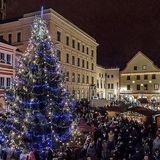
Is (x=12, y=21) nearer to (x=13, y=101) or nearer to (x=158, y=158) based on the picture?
(x=13, y=101)


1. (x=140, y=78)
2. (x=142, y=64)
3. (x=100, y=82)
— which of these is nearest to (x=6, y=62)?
(x=100, y=82)

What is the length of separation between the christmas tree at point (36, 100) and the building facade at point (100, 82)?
53645mm

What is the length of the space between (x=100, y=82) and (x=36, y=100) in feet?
187

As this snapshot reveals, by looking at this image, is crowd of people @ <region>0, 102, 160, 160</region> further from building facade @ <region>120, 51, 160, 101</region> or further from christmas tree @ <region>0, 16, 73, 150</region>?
building facade @ <region>120, 51, 160, 101</region>

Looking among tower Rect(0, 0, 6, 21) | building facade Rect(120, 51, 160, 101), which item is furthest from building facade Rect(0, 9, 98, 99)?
tower Rect(0, 0, 6, 21)

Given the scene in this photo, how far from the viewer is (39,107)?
1675 cm

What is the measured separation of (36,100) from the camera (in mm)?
16672

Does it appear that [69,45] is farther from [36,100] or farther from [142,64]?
[36,100]

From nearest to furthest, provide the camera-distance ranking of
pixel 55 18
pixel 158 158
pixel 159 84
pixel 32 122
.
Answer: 1. pixel 158 158
2. pixel 32 122
3. pixel 55 18
4. pixel 159 84

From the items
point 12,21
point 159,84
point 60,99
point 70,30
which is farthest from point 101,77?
point 60,99

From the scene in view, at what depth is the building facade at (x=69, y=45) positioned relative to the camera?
4666cm

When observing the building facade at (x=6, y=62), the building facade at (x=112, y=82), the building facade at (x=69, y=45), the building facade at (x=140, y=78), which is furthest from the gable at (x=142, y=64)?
the building facade at (x=6, y=62)

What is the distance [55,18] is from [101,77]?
3087 centimetres

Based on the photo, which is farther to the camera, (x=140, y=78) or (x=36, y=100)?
(x=140, y=78)
